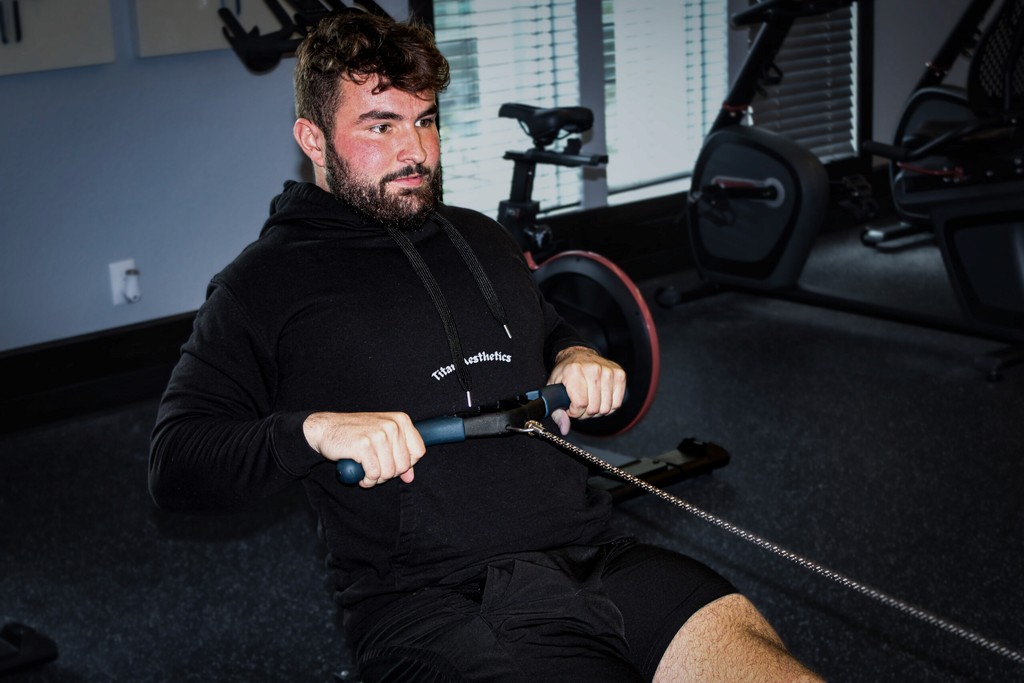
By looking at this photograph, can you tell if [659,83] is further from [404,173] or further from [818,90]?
[404,173]

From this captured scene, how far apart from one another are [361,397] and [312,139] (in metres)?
0.36

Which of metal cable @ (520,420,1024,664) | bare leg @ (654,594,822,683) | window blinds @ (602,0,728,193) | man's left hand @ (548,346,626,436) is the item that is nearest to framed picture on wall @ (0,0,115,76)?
window blinds @ (602,0,728,193)

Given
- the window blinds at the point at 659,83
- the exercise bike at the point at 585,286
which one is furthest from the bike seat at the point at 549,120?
the window blinds at the point at 659,83

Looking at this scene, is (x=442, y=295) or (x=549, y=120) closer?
(x=442, y=295)

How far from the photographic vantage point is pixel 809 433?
3191mm

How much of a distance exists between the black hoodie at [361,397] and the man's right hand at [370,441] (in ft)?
0.19

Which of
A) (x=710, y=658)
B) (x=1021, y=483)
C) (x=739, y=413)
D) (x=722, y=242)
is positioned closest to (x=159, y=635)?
(x=710, y=658)

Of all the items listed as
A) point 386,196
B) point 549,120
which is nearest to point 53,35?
point 549,120

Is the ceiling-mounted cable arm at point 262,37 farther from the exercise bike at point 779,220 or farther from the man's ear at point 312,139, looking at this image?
the man's ear at point 312,139

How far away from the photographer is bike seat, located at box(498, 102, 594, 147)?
313 cm

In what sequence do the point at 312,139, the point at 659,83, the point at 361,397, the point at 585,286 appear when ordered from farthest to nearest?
1. the point at 659,83
2. the point at 585,286
3. the point at 312,139
4. the point at 361,397

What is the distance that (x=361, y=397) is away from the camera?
1431mm

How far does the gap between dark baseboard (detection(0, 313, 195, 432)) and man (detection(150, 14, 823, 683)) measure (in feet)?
7.38

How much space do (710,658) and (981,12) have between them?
3.74 m
